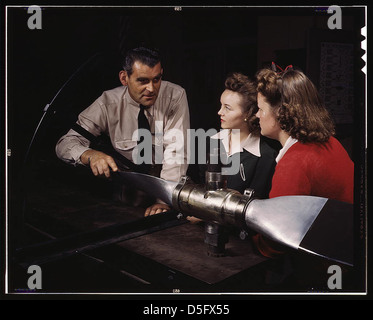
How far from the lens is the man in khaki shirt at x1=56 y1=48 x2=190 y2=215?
2018mm

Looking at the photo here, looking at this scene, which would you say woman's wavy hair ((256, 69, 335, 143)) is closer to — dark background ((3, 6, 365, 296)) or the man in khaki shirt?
dark background ((3, 6, 365, 296))

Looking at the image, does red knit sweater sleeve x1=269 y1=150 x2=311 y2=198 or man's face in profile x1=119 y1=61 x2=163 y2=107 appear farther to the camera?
man's face in profile x1=119 y1=61 x2=163 y2=107

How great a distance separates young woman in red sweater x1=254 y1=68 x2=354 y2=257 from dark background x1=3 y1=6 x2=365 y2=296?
0.13m

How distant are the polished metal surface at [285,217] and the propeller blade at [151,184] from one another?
49cm

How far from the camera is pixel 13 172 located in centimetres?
196

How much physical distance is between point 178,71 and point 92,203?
1.00m

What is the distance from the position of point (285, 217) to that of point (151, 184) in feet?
2.55

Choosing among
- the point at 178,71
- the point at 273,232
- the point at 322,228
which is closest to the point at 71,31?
the point at 178,71

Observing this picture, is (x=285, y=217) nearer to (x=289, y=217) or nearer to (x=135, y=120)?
(x=289, y=217)

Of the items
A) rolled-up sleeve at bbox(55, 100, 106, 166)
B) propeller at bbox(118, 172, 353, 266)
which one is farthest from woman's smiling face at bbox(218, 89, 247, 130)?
rolled-up sleeve at bbox(55, 100, 106, 166)

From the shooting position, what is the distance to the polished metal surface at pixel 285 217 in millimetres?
1638

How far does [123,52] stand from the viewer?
2025 millimetres

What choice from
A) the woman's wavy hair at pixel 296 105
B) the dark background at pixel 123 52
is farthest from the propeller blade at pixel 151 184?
the woman's wavy hair at pixel 296 105

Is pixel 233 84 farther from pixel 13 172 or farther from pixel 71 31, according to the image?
pixel 13 172
